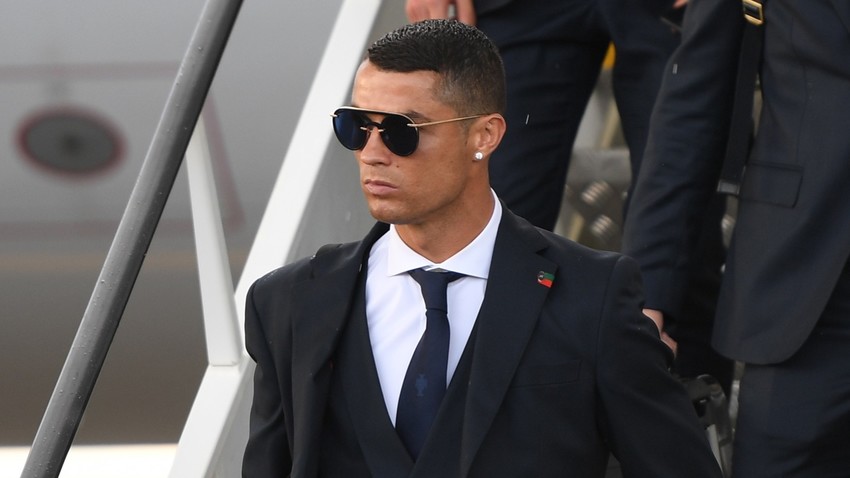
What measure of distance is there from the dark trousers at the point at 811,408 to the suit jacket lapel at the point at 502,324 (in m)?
0.67

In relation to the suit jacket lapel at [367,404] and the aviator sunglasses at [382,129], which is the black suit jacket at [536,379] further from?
the aviator sunglasses at [382,129]

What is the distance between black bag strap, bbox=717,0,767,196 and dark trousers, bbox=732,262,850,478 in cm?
28

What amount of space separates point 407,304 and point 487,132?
26 centimetres

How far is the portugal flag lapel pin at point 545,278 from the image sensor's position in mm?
1907

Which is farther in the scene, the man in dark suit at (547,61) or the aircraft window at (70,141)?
the aircraft window at (70,141)

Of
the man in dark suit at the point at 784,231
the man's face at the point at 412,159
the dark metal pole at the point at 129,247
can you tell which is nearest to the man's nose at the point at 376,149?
the man's face at the point at 412,159

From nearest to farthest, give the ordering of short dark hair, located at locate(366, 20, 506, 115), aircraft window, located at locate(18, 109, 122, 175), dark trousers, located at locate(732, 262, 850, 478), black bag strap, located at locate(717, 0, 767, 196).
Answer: short dark hair, located at locate(366, 20, 506, 115), dark trousers, located at locate(732, 262, 850, 478), black bag strap, located at locate(717, 0, 767, 196), aircraft window, located at locate(18, 109, 122, 175)

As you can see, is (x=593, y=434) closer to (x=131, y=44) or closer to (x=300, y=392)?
(x=300, y=392)

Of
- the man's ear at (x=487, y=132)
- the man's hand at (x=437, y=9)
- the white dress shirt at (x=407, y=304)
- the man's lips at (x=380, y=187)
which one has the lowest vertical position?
the white dress shirt at (x=407, y=304)

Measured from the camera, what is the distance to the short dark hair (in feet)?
6.33

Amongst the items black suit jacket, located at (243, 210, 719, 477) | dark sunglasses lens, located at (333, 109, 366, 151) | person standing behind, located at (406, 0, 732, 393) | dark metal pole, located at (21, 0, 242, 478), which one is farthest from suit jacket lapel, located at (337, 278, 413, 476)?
person standing behind, located at (406, 0, 732, 393)

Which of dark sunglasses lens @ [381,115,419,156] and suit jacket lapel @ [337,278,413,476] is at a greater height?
dark sunglasses lens @ [381,115,419,156]

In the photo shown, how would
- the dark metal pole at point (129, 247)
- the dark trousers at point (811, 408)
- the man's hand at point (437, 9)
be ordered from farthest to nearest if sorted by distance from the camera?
the man's hand at point (437, 9) < the dark trousers at point (811, 408) < the dark metal pole at point (129, 247)

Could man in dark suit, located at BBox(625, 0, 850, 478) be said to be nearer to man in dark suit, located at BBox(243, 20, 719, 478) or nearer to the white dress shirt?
man in dark suit, located at BBox(243, 20, 719, 478)
